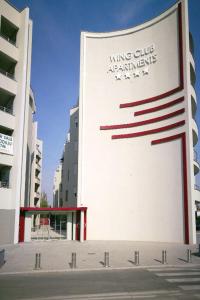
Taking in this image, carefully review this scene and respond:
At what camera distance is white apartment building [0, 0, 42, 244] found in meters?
A: 29.3

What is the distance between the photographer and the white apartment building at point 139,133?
31.2 metres

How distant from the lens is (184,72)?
31891mm

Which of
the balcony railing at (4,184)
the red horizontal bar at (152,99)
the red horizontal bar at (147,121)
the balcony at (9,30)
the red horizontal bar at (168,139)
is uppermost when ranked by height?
the balcony at (9,30)

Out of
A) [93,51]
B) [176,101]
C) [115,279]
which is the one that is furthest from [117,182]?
[115,279]

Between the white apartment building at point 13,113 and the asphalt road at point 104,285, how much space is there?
585 inches

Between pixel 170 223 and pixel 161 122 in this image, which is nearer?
pixel 170 223

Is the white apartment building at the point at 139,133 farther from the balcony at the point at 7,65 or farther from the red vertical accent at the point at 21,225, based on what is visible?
the balcony at the point at 7,65

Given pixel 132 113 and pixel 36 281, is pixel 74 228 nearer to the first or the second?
pixel 132 113

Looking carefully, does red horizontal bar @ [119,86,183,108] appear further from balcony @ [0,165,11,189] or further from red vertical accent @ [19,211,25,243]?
red vertical accent @ [19,211,25,243]

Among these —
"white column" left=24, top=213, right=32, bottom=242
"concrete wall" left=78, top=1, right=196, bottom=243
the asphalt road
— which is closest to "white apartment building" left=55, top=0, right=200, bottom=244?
"concrete wall" left=78, top=1, right=196, bottom=243

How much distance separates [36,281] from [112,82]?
91.2 feet

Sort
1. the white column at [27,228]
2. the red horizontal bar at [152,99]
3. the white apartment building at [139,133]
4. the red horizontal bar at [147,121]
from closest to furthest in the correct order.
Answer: the white column at [27,228] < the white apartment building at [139,133] < the red horizontal bar at [147,121] < the red horizontal bar at [152,99]

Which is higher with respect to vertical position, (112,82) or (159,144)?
(112,82)

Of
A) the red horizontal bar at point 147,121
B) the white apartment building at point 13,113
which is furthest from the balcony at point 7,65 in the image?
the red horizontal bar at point 147,121
